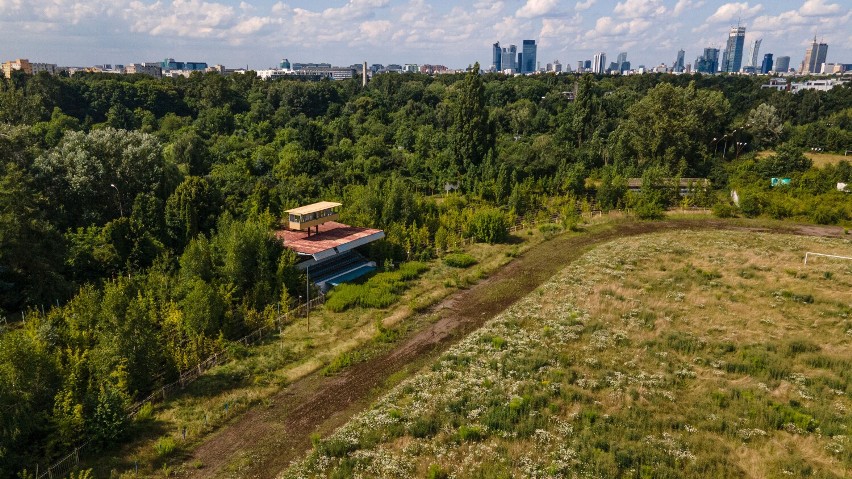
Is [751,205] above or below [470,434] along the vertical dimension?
above

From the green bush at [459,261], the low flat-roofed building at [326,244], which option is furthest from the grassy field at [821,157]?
the low flat-roofed building at [326,244]

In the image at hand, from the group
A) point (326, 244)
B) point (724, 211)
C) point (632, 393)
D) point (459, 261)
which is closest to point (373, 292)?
point (326, 244)

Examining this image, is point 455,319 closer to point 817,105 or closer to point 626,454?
point 626,454

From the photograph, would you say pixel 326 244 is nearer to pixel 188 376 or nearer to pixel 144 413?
pixel 188 376

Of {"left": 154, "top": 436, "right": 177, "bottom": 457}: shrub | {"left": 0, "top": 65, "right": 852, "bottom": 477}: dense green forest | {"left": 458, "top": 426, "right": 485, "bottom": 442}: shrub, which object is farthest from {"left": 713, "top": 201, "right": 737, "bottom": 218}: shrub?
{"left": 154, "top": 436, "right": 177, "bottom": 457}: shrub

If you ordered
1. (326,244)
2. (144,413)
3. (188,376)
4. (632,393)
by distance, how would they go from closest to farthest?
1. (144,413)
2. (632,393)
3. (188,376)
4. (326,244)

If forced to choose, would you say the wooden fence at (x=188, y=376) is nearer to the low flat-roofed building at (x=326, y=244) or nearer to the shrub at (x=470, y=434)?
the low flat-roofed building at (x=326, y=244)

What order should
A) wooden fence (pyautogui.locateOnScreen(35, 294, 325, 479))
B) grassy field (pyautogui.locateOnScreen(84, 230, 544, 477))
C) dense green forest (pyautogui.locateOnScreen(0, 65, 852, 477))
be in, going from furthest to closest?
dense green forest (pyautogui.locateOnScreen(0, 65, 852, 477)) < grassy field (pyautogui.locateOnScreen(84, 230, 544, 477)) < wooden fence (pyautogui.locateOnScreen(35, 294, 325, 479))

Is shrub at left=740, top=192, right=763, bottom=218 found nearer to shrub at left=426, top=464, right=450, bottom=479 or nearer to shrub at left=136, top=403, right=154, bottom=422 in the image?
shrub at left=426, top=464, right=450, bottom=479
